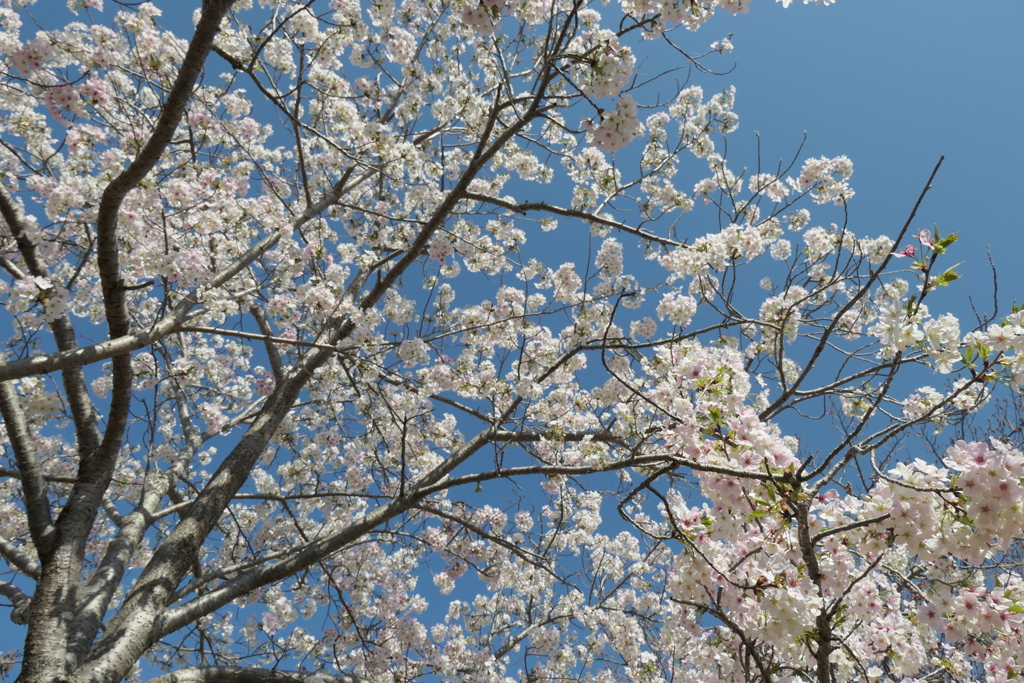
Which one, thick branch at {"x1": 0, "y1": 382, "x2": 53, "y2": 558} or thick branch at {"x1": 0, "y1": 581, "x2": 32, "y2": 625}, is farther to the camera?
thick branch at {"x1": 0, "y1": 581, "x2": 32, "y2": 625}

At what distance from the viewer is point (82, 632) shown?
3029mm

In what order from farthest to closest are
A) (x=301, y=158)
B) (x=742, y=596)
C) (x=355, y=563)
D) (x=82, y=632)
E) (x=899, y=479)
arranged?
(x=355, y=563), (x=301, y=158), (x=82, y=632), (x=742, y=596), (x=899, y=479)

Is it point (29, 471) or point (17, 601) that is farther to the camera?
point (17, 601)

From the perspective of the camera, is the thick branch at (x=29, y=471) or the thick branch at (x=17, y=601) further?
the thick branch at (x=17, y=601)

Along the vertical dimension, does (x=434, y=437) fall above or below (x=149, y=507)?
above

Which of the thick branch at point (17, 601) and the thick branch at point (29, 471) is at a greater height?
the thick branch at point (29, 471)

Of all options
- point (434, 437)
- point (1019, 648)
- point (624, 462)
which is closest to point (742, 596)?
point (624, 462)

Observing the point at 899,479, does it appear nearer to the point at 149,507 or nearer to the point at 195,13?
the point at 149,507

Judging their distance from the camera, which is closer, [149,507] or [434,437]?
[149,507]

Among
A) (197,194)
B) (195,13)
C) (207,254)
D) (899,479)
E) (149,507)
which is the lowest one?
(899,479)

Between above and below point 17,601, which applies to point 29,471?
above

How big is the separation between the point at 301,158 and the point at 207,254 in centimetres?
120

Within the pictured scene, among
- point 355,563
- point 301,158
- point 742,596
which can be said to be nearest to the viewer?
point 742,596

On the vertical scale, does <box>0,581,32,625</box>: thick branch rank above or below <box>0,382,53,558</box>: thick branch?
below
